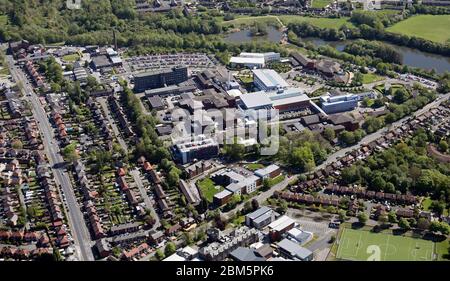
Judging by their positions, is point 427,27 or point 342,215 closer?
point 342,215

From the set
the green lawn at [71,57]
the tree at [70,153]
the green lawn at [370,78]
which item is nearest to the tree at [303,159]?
the tree at [70,153]

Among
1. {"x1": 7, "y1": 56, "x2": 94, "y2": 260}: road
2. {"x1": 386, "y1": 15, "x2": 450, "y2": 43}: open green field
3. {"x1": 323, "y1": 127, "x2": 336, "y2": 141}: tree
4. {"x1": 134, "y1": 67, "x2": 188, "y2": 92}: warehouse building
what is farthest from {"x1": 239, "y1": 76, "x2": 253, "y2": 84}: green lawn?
{"x1": 386, "y1": 15, "x2": 450, "y2": 43}: open green field

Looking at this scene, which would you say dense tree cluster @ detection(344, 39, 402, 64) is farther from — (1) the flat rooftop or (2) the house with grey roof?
(2) the house with grey roof

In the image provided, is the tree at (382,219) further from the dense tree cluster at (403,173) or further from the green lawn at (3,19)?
the green lawn at (3,19)

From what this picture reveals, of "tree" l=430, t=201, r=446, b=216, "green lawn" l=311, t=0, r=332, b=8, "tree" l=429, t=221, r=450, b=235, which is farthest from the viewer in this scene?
"green lawn" l=311, t=0, r=332, b=8

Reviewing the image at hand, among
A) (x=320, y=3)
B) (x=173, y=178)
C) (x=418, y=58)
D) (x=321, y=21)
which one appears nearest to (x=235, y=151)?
(x=173, y=178)

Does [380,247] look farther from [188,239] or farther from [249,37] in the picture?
[249,37]

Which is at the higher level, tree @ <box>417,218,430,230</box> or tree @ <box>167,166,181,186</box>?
tree @ <box>167,166,181,186</box>
